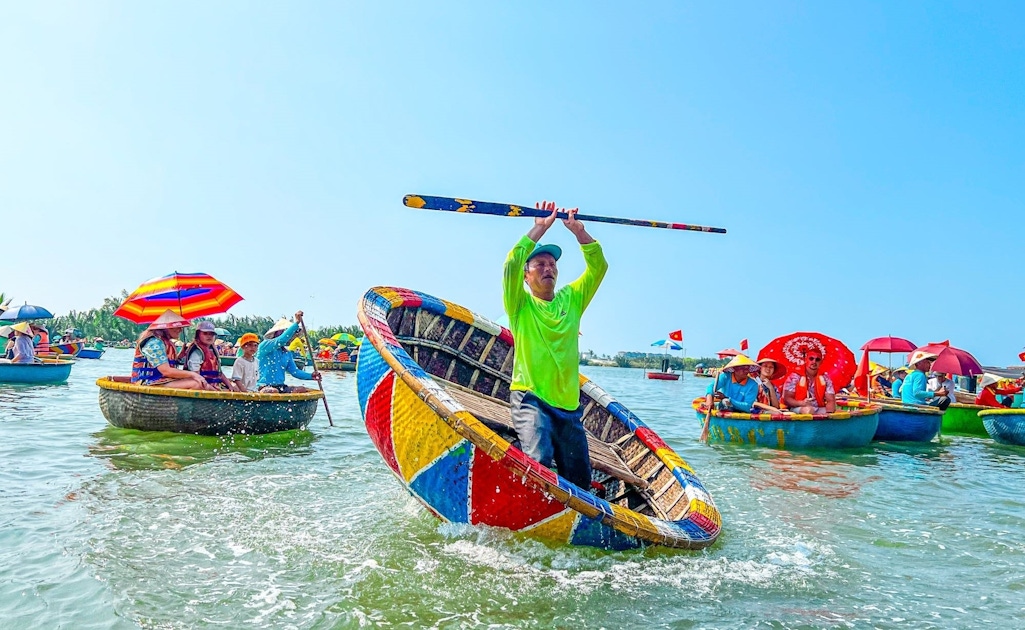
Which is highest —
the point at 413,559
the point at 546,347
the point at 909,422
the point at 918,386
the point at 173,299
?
the point at 173,299

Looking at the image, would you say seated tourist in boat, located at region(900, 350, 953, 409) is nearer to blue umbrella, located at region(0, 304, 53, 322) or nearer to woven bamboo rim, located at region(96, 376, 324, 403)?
woven bamboo rim, located at region(96, 376, 324, 403)

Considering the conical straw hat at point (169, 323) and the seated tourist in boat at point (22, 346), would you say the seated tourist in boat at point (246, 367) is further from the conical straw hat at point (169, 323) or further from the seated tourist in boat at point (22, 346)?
the seated tourist in boat at point (22, 346)

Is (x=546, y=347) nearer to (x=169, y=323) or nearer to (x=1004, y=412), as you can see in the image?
(x=169, y=323)

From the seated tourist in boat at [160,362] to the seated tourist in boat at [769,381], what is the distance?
26.2 feet

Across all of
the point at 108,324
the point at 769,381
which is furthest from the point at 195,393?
the point at 108,324

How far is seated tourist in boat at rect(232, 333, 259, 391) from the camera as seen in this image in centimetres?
1001

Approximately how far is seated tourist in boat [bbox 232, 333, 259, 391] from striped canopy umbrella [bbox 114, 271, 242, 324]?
630 mm

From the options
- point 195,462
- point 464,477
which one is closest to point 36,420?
point 195,462

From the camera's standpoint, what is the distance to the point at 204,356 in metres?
9.23

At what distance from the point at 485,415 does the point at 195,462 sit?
3.63 metres

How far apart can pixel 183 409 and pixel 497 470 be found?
229 inches

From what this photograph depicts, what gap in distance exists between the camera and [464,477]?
3.95 metres

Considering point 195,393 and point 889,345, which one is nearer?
point 195,393

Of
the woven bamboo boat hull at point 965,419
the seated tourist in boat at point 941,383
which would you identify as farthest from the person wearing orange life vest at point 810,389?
the seated tourist in boat at point 941,383
